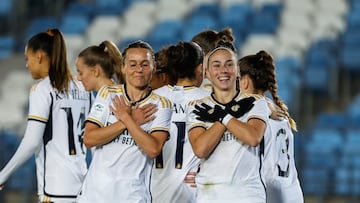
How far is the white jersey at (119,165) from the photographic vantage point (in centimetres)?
591

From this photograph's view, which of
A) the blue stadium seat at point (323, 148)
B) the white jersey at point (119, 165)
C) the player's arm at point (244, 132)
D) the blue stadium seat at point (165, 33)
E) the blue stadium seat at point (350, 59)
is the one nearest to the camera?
the player's arm at point (244, 132)

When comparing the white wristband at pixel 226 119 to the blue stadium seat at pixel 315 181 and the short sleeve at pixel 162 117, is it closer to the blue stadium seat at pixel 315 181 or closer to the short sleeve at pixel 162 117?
the short sleeve at pixel 162 117

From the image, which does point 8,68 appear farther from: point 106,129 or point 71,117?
point 106,129

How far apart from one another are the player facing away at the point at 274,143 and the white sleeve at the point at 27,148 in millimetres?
1291

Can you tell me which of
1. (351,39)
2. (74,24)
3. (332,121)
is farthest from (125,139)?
(74,24)

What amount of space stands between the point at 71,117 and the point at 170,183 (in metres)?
0.74

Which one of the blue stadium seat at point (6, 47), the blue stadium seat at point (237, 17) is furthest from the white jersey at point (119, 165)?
the blue stadium seat at point (6, 47)

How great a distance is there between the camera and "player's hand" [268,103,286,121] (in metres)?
6.77

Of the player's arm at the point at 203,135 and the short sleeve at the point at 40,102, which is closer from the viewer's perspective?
the player's arm at the point at 203,135

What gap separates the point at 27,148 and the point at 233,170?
140cm

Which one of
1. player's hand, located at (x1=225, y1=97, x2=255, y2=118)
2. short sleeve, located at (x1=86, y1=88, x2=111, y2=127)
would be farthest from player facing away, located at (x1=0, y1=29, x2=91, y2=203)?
player's hand, located at (x1=225, y1=97, x2=255, y2=118)

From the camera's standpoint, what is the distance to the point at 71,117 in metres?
6.82

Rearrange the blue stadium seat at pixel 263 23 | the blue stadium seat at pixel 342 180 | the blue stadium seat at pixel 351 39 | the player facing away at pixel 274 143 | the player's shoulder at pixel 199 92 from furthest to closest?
the blue stadium seat at pixel 263 23, the blue stadium seat at pixel 351 39, the blue stadium seat at pixel 342 180, the player facing away at pixel 274 143, the player's shoulder at pixel 199 92

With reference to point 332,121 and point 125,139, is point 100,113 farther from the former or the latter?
point 332,121
